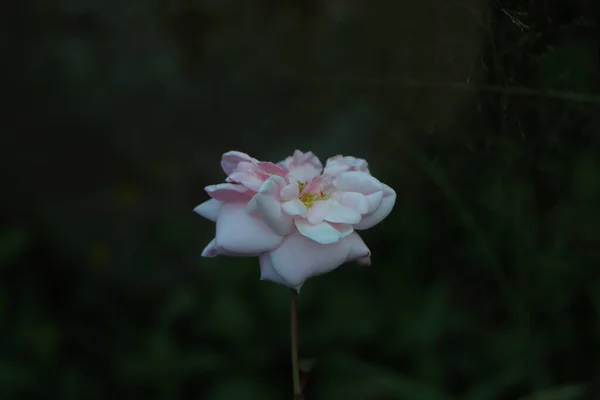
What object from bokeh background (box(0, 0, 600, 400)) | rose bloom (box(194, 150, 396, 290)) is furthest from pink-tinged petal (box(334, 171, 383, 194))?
bokeh background (box(0, 0, 600, 400))

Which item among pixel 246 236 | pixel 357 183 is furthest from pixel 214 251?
pixel 357 183

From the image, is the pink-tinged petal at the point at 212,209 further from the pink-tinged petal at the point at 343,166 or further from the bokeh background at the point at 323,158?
the bokeh background at the point at 323,158

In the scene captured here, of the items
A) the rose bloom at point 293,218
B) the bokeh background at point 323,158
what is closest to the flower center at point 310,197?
the rose bloom at point 293,218

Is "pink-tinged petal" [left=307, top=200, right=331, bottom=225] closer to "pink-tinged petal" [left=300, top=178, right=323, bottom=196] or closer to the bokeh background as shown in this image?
"pink-tinged petal" [left=300, top=178, right=323, bottom=196]

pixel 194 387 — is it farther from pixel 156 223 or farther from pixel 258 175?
pixel 258 175

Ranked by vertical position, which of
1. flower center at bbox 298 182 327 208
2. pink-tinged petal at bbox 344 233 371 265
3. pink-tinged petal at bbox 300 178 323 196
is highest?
pink-tinged petal at bbox 300 178 323 196

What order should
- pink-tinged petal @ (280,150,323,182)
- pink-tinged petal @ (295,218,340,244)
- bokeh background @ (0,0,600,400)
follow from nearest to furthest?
Answer: 1. pink-tinged petal @ (295,218,340,244)
2. pink-tinged petal @ (280,150,323,182)
3. bokeh background @ (0,0,600,400)

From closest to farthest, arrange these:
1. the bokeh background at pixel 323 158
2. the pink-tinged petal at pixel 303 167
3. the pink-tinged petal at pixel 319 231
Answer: the pink-tinged petal at pixel 319 231
the pink-tinged petal at pixel 303 167
the bokeh background at pixel 323 158
